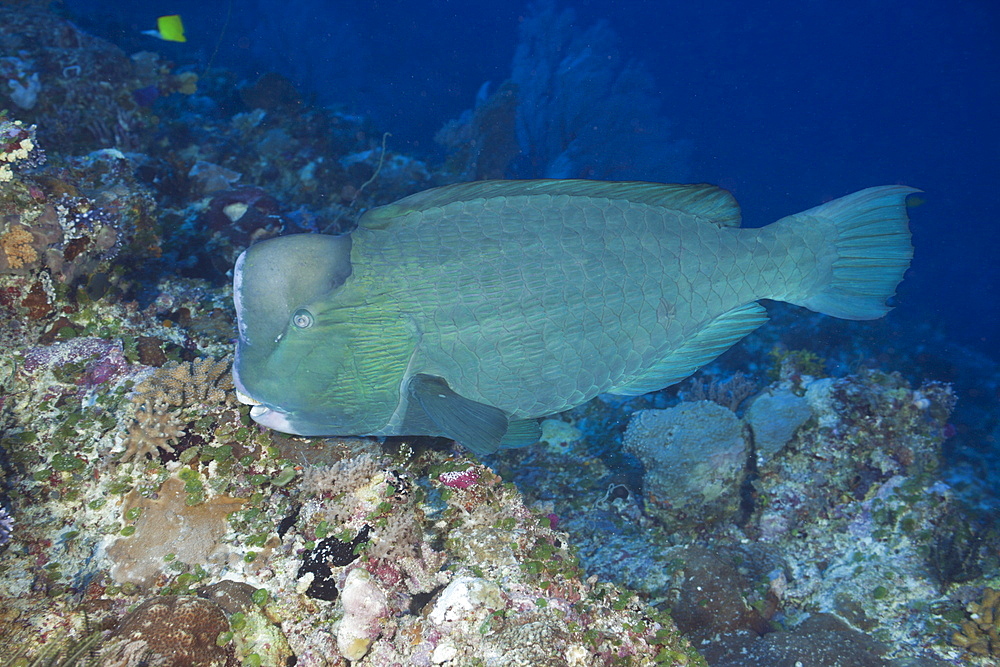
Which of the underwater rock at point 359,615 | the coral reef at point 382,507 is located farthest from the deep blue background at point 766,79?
the underwater rock at point 359,615

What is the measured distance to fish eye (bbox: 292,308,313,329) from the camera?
86.3 inches

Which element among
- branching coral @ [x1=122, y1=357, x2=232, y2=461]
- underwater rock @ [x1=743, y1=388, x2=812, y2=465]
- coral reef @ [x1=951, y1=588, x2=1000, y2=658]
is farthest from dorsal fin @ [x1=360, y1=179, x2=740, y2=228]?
coral reef @ [x1=951, y1=588, x2=1000, y2=658]

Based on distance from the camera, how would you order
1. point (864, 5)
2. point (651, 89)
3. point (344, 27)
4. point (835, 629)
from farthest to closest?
point (864, 5) < point (344, 27) < point (651, 89) < point (835, 629)

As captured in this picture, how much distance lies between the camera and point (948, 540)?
3.79m

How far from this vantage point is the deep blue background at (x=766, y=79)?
40.1 ft

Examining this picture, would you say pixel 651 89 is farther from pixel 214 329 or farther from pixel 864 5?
pixel 864 5

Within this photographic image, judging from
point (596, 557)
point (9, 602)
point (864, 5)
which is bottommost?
point (596, 557)

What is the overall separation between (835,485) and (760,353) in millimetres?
4197

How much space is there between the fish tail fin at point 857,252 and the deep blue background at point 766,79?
8.60 meters

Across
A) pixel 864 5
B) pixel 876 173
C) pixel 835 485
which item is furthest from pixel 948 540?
pixel 864 5

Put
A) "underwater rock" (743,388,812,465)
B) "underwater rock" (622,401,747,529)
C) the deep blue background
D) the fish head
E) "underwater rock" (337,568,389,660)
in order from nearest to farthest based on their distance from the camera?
1. "underwater rock" (337,568,389,660)
2. the fish head
3. "underwater rock" (622,401,747,529)
4. "underwater rock" (743,388,812,465)
5. the deep blue background

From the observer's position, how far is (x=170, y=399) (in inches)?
102

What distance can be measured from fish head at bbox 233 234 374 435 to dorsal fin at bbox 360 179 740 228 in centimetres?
40

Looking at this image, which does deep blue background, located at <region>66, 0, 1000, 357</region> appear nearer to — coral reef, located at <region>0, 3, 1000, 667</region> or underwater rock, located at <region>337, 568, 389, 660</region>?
coral reef, located at <region>0, 3, 1000, 667</region>
